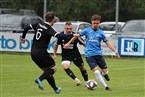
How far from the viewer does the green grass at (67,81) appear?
46.5 ft

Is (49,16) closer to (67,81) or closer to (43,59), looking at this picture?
(43,59)

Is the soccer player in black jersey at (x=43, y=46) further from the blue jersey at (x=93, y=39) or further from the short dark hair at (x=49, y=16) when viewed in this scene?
the blue jersey at (x=93, y=39)

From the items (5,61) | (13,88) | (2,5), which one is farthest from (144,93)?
(2,5)

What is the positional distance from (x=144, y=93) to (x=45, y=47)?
2.63 meters

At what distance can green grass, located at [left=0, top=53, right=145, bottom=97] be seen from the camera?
46.5ft

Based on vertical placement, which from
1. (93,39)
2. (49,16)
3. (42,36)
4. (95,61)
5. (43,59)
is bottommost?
(95,61)

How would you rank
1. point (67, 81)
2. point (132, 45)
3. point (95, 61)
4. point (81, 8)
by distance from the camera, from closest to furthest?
point (95, 61) < point (67, 81) < point (132, 45) < point (81, 8)

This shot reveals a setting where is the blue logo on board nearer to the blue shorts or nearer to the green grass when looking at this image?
the green grass

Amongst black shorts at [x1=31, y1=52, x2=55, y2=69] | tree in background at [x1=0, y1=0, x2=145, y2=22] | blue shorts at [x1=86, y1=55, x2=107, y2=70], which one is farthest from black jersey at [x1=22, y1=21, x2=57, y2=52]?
tree in background at [x1=0, y1=0, x2=145, y2=22]

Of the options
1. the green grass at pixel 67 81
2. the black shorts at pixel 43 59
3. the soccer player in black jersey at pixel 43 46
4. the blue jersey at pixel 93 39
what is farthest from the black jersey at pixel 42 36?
the blue jersey at pixel 93 39

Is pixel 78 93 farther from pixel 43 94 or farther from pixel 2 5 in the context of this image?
pixel 2 5

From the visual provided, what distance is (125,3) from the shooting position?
4262 centimetres

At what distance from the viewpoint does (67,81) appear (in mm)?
17500

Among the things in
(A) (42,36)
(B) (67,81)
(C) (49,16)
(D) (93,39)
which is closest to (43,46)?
(A) (42,36)
